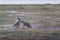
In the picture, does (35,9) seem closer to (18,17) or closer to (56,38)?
(18,17)

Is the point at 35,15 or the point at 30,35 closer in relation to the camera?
the point at 30,35

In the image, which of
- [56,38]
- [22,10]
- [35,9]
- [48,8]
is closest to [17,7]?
[22,10]

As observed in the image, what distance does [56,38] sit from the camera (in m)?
2.12

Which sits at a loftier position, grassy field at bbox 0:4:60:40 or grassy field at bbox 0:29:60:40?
grassy field at bbox 0:4:60:40

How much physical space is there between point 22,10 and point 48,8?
0.37 metres

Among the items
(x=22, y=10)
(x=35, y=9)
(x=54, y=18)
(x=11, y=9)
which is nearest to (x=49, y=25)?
(x=54, y=18)

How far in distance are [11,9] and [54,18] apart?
63 centimetres

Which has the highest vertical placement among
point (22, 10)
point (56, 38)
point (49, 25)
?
point (22, 10)

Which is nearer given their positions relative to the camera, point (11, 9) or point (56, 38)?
point (56, 38)

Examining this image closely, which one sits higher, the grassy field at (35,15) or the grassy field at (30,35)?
the grassy field at (35,15)

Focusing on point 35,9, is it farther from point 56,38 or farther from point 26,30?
point 56,38

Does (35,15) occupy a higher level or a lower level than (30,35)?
higher

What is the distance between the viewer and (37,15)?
2217mm

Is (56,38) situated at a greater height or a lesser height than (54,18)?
lesser
